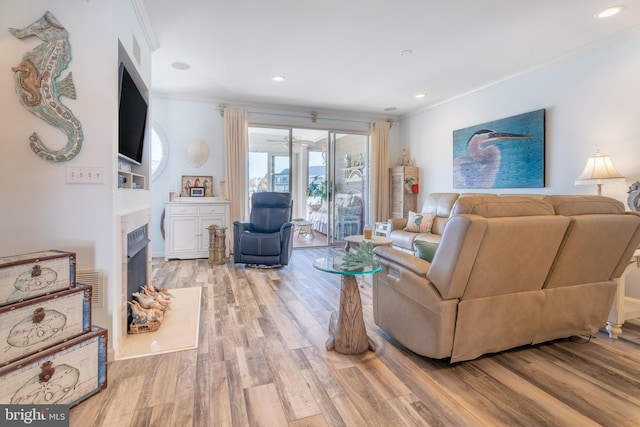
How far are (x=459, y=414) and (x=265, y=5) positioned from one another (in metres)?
3.16

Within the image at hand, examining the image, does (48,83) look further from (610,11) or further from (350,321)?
(610,11)

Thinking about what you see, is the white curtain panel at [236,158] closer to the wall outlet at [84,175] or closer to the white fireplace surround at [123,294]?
the white fireplace surround at [123,294]

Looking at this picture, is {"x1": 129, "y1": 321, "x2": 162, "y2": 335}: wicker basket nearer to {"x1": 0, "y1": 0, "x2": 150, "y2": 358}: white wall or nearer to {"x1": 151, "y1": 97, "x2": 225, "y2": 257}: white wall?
{"x1": 0, "y1": 0, "x2": 150, "y2": 358}: white wall

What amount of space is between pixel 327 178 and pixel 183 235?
2.85 metres

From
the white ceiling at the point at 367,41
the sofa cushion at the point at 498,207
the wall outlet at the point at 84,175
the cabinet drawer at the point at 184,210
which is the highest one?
the white ceiling at the point at 367,41

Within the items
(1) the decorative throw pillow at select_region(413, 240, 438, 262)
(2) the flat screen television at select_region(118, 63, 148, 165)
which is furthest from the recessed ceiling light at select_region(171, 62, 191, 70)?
(1) the decorative throw pillow at select_region(413, 240, 438, 262)

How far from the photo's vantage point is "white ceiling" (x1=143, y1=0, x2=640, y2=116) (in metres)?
2.70

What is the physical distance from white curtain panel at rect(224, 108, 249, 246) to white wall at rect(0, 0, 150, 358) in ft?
10.9

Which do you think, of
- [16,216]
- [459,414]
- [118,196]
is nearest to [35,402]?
[16,216]

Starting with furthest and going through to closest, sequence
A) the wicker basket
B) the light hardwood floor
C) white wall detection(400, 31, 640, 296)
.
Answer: white wall detection(400, 31, 640, 296) → the wicker basket → the light hardwood floor

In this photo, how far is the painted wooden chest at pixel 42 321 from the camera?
4.66ft

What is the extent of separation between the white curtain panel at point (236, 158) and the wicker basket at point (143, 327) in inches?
113

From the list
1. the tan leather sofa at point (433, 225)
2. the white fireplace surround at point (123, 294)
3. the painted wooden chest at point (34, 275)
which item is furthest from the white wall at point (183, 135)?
the painted wooden chest at point (34, 275)

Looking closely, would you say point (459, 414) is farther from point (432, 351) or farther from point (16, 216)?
point (16, 216)
